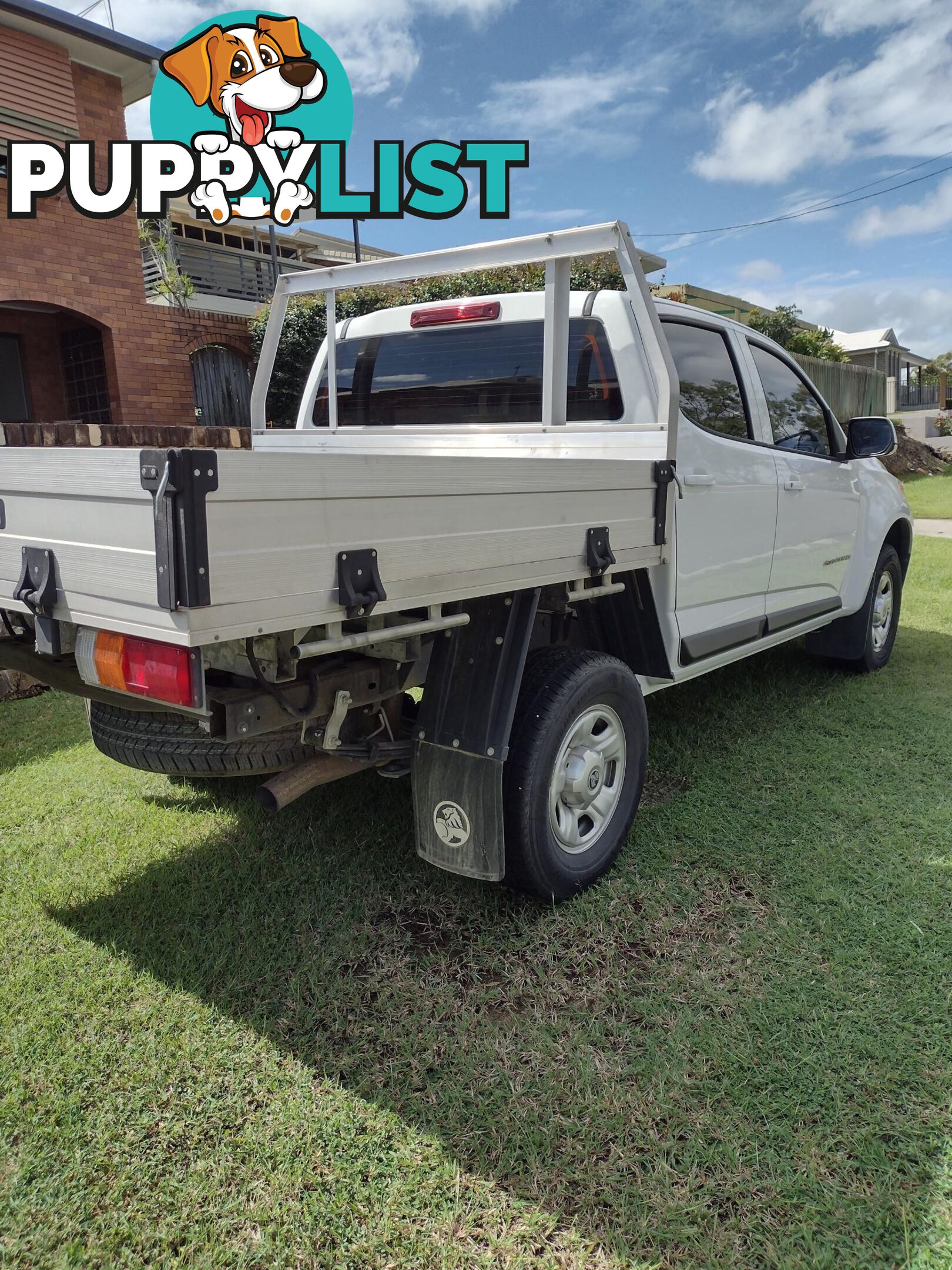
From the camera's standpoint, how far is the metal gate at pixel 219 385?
12.9 metres

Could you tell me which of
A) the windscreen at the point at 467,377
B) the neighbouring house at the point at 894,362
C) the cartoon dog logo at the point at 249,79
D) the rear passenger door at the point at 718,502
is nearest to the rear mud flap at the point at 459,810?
the rear passenger door at the point at 718,502

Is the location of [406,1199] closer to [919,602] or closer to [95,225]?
[919,602]

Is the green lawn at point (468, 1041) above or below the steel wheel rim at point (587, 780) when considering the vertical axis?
below

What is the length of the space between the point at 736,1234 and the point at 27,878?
2561mm

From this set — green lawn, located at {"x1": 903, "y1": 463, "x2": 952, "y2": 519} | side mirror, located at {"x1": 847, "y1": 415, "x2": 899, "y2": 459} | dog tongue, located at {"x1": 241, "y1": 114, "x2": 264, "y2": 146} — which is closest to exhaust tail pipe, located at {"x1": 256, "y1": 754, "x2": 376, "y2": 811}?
side mirror, located at {"x1": 847, "y1": 415, "x2": 899, "y2": 459}

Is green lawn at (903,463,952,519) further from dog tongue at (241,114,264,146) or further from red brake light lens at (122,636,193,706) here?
red brake light lens at (122,636,193,706)

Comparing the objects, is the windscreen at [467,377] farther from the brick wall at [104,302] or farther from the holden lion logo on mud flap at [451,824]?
the brick wall at [104,302]

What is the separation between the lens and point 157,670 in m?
1.98

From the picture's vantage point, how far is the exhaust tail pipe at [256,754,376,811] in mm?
2684

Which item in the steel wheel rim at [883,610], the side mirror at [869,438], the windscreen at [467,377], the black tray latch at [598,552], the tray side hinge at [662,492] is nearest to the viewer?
the black tray latch at [598,552]

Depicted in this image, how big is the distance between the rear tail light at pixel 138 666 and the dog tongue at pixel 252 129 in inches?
462

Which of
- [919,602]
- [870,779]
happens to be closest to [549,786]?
[870,779]

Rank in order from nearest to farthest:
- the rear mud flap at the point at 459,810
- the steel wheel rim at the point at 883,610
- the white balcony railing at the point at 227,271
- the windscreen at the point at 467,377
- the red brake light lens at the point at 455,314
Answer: the rear mud flap at the point at 459,810
the windscreen at the point at 467,377
the red brake light lens at the point at 455,314
the steel wheel rim at the point at 883,610
the white balcony railing at the point at 227,271

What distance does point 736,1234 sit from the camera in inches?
72.2
